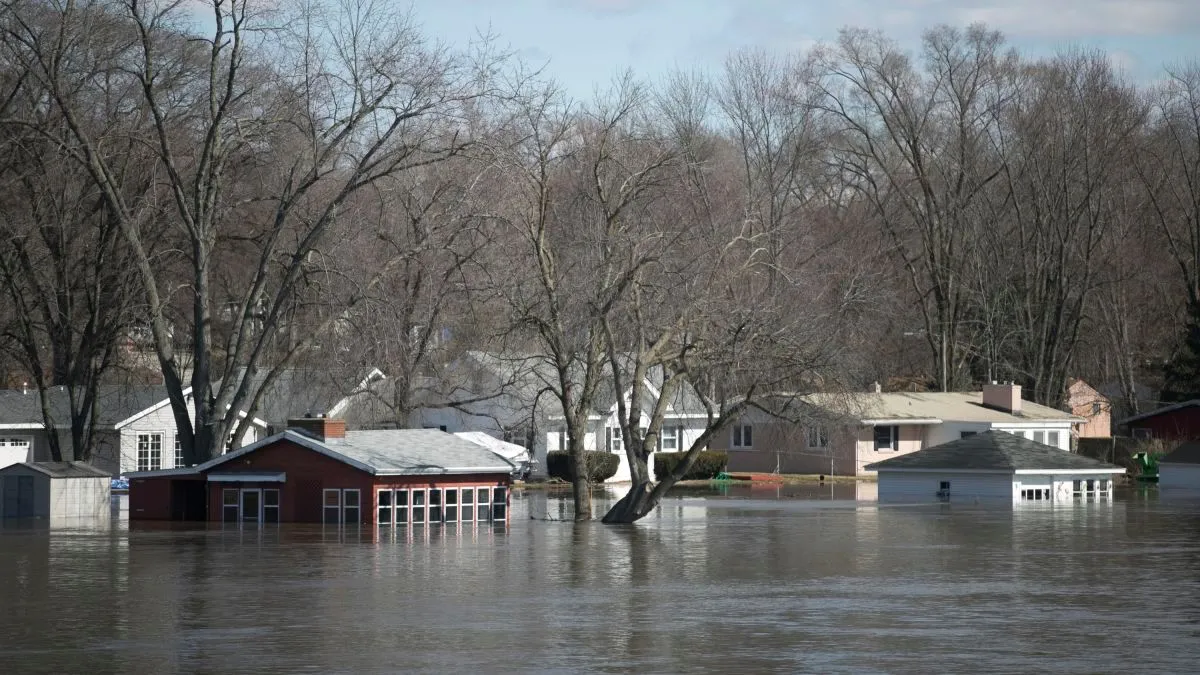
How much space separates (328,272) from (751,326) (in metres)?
13.0

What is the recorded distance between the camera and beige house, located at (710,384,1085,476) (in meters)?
84.9

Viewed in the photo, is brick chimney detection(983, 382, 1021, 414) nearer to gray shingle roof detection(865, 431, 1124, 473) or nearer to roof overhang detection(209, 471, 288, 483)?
gray shingle roof detection(865, 431, 1124, 473)

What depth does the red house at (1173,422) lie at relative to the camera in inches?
3364

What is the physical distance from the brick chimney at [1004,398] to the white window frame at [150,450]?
131ft

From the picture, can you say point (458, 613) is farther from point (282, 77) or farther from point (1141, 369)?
point (1141, 369)

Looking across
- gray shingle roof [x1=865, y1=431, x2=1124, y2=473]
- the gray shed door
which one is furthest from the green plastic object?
the gray shed door

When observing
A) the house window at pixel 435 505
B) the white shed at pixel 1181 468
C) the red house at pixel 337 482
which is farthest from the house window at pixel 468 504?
the white shed at pixel 1181 468

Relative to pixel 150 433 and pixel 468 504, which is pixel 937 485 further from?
pixel 150 433

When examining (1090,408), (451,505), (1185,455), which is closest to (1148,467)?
Answer: (1185,455)

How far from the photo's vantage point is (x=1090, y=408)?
103125 millimetres

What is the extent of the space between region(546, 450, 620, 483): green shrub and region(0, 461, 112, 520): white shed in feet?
77.0

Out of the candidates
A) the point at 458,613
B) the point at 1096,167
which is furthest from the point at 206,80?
the point at 1096,167

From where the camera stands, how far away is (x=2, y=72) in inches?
2263

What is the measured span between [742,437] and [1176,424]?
823 inches
